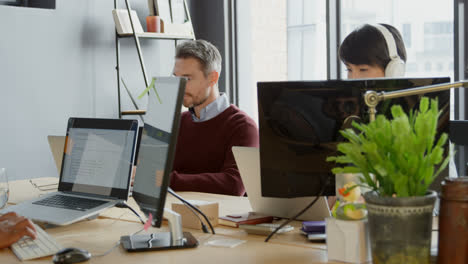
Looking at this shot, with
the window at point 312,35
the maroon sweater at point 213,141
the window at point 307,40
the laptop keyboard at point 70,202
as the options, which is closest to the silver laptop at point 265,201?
the laptop keyboard at point 70,202

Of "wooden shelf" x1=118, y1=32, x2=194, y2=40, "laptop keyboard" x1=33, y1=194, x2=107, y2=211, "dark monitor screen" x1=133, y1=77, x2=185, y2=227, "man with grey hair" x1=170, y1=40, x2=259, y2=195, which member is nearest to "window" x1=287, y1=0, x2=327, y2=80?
"wooden shelf" x1=118, y1=32, x2=194, y2=40

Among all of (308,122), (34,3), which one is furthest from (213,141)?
(34,3)

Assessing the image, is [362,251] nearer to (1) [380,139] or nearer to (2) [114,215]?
(1) [380,139]

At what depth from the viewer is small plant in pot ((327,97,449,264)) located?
121cm

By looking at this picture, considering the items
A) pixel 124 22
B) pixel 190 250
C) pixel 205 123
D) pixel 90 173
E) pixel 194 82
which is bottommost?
pixel 190 250

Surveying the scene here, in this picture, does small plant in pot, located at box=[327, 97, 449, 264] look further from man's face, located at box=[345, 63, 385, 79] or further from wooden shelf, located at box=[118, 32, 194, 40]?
wooden shelf, located at box=[118, 32, 194, 40]

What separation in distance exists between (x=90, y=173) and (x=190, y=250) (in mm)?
627

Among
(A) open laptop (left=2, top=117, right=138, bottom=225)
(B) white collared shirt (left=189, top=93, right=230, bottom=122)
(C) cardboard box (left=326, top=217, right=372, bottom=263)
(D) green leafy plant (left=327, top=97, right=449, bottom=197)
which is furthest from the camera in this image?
(B) white collared shirt (left=189, top=93, right=230, bottom=122)

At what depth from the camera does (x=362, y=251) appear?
4.47ft

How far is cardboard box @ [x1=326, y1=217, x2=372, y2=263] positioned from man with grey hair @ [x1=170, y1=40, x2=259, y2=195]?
127 cm

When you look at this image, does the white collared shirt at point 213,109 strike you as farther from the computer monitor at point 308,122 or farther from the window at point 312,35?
the computer monitor at point 308,122

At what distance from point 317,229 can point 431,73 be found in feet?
8.40

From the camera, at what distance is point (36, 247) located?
5.08 ft

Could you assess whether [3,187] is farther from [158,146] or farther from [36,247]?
[158,146]
